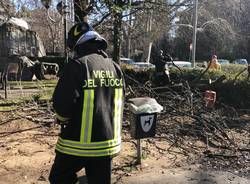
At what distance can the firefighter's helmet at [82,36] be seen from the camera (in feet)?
11.4

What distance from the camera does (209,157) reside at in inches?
257

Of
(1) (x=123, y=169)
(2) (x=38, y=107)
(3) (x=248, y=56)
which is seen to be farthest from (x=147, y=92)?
(3) (x=248, y=56)

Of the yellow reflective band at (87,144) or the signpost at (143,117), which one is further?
the signpost at (143,117)

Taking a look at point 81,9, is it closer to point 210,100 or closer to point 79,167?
point 210,100

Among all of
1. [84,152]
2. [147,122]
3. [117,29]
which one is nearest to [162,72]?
[117,29]

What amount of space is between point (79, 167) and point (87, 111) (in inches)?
21.0

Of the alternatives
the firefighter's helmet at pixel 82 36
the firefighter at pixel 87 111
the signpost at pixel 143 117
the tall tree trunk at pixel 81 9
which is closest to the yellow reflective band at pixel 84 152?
the firefighter at pixel 87 111

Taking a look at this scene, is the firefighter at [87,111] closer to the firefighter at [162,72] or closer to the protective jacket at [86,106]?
the protective jacket at [86,106]

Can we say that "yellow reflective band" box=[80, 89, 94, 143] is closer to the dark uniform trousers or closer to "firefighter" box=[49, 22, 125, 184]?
"firefighter" box=[49, 22, 125, 184]

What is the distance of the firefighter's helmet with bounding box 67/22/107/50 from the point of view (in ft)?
11.4

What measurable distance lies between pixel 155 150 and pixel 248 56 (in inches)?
2169

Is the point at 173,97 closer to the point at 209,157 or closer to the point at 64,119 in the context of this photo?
the point at 209,157

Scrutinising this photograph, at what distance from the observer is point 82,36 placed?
11.4ft

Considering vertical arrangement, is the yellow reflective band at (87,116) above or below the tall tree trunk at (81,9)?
below
